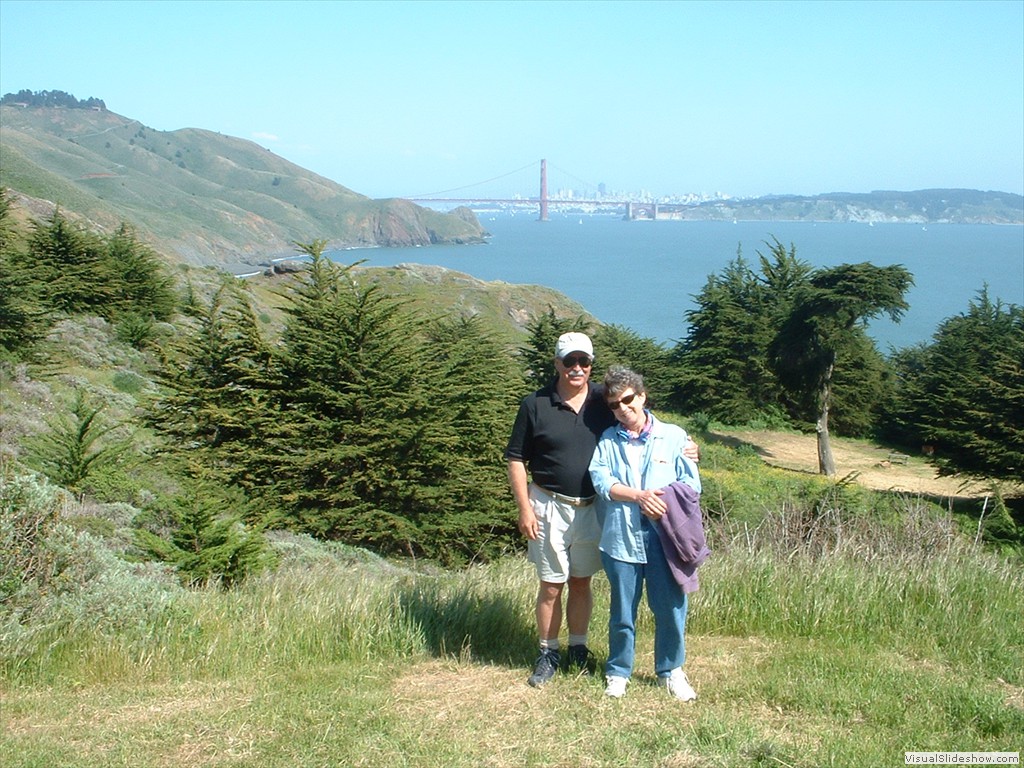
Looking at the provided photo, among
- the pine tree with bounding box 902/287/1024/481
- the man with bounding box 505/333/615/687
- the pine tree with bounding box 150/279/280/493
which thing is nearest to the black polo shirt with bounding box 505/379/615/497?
the man with bounding box 505/333/615/687

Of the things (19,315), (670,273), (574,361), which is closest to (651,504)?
(574,361)

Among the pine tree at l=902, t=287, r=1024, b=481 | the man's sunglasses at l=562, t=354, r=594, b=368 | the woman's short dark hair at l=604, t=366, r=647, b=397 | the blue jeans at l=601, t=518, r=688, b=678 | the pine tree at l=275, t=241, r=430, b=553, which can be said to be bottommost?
the pine tree at l=902, t=287, r=1024, b=481

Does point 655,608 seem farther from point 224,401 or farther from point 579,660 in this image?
point 224,401

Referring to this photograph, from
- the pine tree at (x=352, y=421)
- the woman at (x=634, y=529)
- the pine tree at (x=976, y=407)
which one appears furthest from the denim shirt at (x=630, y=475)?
the pine tree at (x=976, y=407)

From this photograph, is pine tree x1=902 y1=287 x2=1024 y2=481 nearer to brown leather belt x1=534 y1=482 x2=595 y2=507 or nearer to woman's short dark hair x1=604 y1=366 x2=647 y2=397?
brown leather belt x1=534 y1=482 x2=595 y2=507

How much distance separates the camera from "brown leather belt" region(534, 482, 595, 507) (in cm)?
441

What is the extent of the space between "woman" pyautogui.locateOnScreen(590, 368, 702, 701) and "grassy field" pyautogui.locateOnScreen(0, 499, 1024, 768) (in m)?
0.17

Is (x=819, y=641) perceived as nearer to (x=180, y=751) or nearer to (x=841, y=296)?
(x=180, y=751)

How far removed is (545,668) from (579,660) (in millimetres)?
221

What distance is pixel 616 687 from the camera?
4.20 metres

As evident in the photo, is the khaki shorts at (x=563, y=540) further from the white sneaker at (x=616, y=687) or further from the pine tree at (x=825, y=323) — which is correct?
the pine tree at (x=825, y=323)

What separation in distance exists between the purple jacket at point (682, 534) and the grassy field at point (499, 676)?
0.56 metres

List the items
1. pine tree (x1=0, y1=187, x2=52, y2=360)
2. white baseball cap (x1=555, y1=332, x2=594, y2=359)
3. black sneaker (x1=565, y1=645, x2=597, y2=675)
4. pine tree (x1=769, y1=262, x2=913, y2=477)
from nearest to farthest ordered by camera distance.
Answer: white baseball cap (x1=555, y1=332, x2=594, y2=359) < black sneaker (x1=565, y1=645, x2=597, y2=675) < pine tree (x1=0, y1=187, x2=52, y2=360) < pine tree (x1=769, y1=262, x2=913, y2=477)

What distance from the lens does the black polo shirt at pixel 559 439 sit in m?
4.40
